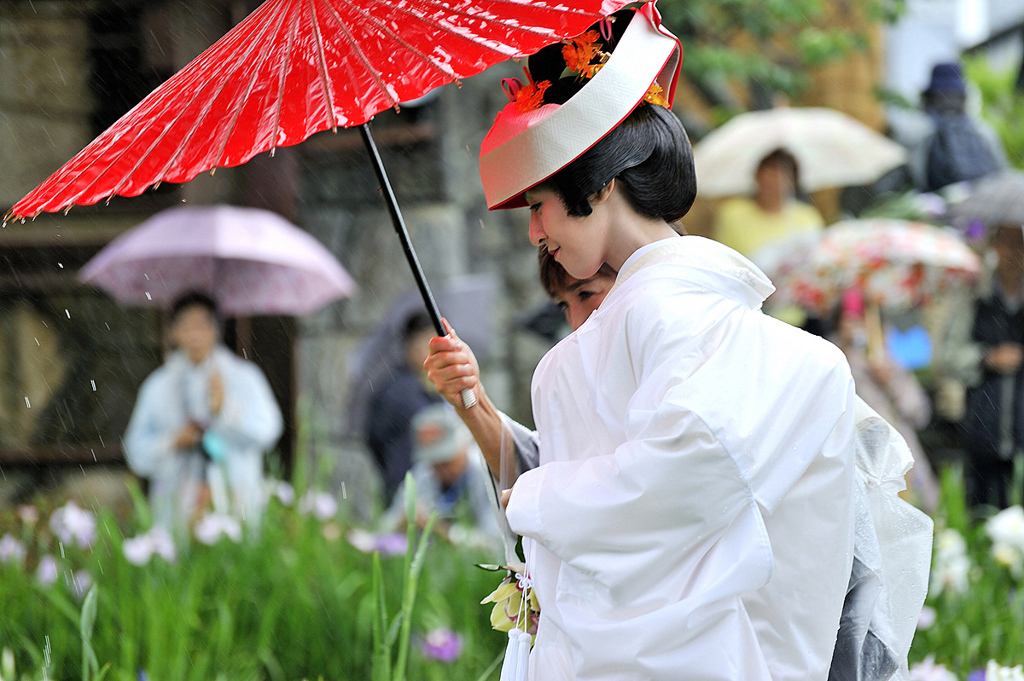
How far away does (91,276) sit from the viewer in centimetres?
445

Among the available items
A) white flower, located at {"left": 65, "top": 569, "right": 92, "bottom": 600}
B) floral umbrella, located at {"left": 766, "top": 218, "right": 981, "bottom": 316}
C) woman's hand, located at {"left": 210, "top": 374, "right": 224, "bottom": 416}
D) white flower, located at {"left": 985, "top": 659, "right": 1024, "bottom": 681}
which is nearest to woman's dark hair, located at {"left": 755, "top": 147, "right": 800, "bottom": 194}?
floral umbrella, located at {"left": 766, "top": 218, "right": 981, "bottom": 316}

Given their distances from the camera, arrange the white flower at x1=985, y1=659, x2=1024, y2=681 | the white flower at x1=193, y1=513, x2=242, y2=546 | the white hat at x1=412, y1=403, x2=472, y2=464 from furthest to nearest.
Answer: the white hat at x1=412, y1=403, x2=472, y2=464 < the white flower at x1=193, y1=513, x2=242, y2=546 < the white flower at x1=985, y1=659, x2=1024, y2=681

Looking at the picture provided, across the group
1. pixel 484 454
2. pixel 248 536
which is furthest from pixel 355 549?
pixel 484 454

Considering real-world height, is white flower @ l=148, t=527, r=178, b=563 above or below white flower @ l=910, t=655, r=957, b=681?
above

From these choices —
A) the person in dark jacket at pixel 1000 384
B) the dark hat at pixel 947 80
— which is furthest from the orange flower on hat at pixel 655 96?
the dark hat at pixel 947 80

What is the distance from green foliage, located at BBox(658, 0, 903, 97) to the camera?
5766 millimetres

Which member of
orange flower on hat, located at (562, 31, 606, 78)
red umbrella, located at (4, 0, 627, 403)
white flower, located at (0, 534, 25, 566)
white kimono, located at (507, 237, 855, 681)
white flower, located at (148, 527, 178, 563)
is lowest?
white flower, located at (148, 527, 178, 563)

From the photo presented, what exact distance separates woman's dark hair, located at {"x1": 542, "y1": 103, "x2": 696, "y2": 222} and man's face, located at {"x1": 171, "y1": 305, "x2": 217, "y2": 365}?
3179mm

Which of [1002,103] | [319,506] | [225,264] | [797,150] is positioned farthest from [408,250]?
[1002,103]

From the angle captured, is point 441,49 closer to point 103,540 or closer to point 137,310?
point 103,540

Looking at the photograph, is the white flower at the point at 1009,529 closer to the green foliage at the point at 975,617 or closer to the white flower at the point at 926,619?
the green foliage at the point at 975,617

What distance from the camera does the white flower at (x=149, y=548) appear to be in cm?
295

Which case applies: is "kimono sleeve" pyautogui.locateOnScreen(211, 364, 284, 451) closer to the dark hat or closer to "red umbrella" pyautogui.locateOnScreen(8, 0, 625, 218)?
"red umbrella" pyautogui.locateOnScreen(8, 0, 625, 218)

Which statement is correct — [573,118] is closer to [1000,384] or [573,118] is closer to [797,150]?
[1000,384]
